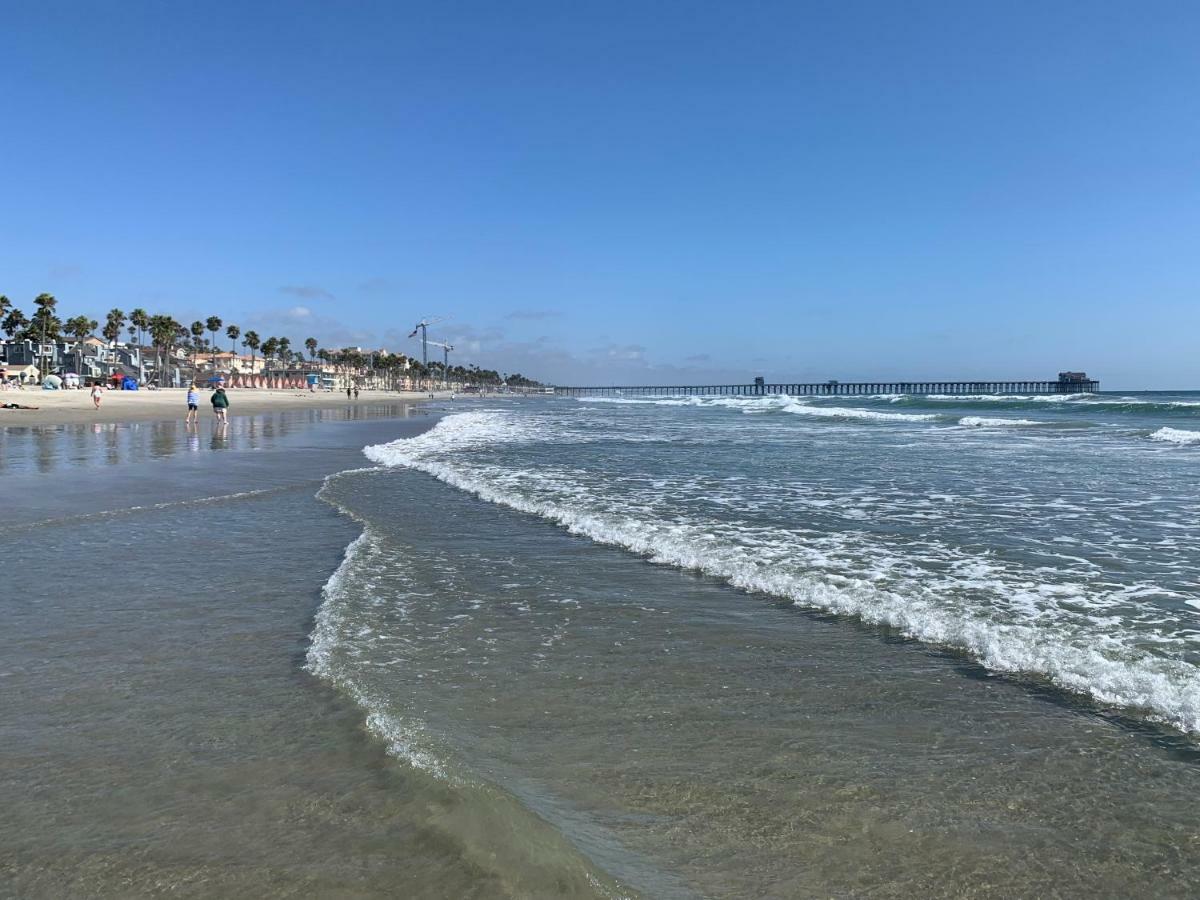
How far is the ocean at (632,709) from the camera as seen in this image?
272 centimetres

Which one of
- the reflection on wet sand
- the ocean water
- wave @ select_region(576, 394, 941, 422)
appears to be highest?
wave @ select_region(576, 394, 941, 422)

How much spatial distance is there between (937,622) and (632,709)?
2.63m

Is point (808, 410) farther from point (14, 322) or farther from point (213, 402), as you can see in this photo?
point (14, 322)

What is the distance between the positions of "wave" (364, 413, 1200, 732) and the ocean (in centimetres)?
3

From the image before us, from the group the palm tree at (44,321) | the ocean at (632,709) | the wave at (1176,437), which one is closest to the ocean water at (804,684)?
the ocean at (632,709)

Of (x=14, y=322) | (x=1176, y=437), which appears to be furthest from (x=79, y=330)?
(x=1176, y=437)

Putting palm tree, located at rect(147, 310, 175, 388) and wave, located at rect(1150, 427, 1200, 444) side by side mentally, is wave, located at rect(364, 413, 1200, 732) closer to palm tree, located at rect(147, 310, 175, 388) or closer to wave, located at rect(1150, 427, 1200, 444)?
wave, located at rect(1150, 427, 1200, 444)

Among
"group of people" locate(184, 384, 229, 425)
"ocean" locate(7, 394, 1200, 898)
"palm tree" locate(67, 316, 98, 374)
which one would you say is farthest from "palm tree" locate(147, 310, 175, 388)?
"ocean" locate(7, 394, 1200, 898)

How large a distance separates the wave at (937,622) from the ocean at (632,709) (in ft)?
0.09

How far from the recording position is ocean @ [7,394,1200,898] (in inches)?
107

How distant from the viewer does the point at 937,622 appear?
17.6 feet

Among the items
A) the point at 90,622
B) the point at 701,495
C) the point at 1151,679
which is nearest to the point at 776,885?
the point at 1151,679

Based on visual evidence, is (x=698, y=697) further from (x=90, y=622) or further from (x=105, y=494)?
(x=105, y=494)

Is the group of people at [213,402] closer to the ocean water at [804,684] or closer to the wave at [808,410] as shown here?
the ocean water at [804,684]
